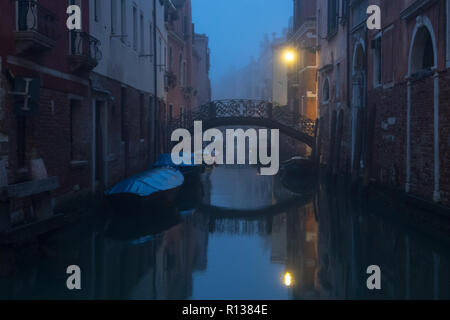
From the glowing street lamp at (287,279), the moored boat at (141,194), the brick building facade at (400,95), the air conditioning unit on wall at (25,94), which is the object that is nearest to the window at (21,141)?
the air conditioning unit on wall at (25,94)

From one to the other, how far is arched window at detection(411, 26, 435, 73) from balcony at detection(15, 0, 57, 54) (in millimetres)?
6683

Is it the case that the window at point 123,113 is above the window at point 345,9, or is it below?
below

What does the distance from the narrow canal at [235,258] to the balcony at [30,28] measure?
2.59 metres

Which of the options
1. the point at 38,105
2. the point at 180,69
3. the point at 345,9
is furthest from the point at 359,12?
the point at 180,69

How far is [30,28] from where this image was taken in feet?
26.3

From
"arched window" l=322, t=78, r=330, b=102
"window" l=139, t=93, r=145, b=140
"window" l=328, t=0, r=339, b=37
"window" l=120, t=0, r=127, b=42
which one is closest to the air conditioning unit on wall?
"window" l=120, t=0, r=127, b=42

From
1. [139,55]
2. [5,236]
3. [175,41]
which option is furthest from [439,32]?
[175,41]

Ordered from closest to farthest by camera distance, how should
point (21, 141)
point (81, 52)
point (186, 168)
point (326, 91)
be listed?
point (21, 141) < point (81, 52) < point (186, 168) < point (326, 91)

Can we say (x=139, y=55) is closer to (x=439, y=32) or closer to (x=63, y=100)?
(x=63, y=100)

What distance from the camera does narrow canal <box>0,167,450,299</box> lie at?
6090mm

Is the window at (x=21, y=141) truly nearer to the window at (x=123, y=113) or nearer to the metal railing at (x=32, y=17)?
the metal railing at (x=32, y=17)

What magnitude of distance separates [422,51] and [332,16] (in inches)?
396

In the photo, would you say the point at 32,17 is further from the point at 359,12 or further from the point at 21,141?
the point at 359,12

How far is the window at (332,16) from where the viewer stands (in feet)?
66.7
